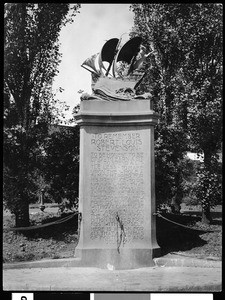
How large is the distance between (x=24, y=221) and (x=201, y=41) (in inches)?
328

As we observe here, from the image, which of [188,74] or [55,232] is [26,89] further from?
[188,74]

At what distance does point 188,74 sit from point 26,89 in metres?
5.50

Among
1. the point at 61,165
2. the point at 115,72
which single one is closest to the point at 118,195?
the point at 115,72

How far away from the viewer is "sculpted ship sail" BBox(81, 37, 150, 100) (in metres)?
10.2

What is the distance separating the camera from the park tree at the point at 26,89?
13.3 meters

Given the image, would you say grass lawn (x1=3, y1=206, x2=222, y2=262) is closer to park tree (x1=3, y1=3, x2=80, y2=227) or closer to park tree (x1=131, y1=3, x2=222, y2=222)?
park tree (x1=3, y1=3, x2=80, y2=227)

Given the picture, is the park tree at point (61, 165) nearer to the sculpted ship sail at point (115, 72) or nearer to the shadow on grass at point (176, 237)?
the shadow on grass at point (176, 237)

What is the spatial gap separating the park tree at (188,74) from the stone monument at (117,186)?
492 cm

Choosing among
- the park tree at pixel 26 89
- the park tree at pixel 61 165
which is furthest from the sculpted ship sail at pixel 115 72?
the park tree at pixel 61 165

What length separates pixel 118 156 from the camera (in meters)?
9.81

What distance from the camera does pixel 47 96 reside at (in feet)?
48.2

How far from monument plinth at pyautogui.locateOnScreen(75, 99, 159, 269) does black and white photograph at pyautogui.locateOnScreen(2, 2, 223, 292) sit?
0.9 inches

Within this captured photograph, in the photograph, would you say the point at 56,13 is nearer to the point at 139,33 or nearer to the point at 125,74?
the point at 139,33

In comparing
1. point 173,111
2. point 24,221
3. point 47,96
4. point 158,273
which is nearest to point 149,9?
point 173,111
